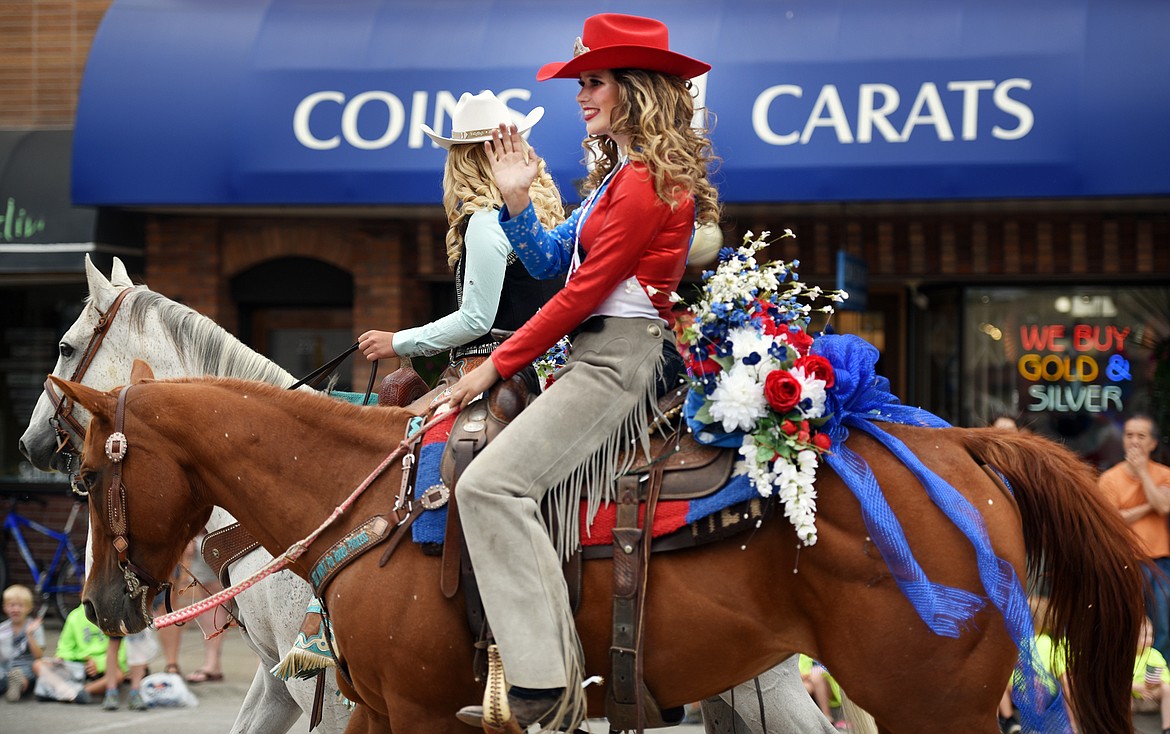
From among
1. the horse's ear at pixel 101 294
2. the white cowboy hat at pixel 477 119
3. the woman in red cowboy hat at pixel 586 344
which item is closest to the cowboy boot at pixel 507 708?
the woman in red cowboy hat at pixel 586 344

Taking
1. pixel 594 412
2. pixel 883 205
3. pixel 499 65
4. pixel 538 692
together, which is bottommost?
pixel 538 692

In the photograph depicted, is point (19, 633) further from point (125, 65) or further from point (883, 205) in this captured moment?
point (883, 205)

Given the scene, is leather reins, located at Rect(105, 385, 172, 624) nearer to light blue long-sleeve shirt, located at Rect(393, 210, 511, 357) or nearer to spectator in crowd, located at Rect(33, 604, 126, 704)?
light blue long-sleeve shirt, located at Rect(393, 210, 511, 357)

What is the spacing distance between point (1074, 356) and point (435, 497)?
806 cm

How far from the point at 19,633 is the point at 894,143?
23.8ft

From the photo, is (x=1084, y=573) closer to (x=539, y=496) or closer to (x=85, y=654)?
(x=539, y=496)

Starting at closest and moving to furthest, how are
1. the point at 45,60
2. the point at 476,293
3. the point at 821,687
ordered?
the point at 476,293 → the point at 821,687 → the point at 45,60

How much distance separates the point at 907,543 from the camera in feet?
10.9

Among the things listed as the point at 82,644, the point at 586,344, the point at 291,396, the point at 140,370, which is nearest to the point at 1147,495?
the point at 586,344

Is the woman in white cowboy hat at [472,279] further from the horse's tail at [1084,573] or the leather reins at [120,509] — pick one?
the horse's tail at [1084,573]

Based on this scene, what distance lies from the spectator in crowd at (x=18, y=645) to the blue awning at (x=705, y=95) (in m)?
3.15

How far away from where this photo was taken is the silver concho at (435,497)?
3543 millimetres

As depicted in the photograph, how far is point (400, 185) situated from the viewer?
362 inches

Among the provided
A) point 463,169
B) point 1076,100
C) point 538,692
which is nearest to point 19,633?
point 463,169
